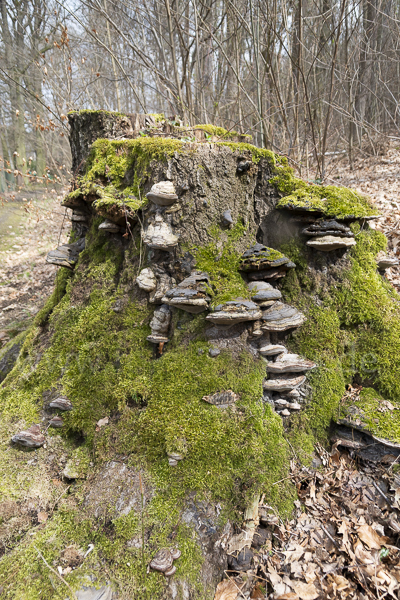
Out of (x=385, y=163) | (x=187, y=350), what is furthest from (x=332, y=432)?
(x=385, y=163)

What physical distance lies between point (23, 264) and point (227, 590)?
1286 centimetres

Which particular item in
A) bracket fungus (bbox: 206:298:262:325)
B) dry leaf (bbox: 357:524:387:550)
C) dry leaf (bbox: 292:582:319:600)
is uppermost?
bracket fungus (bbox: 206:298:262:325)

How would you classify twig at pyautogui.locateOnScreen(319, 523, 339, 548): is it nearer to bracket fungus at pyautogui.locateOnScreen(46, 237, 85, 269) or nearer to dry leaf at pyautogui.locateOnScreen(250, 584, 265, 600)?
dry leaf at pyautogui.locateOnScreen(250, 584, 265, 600)

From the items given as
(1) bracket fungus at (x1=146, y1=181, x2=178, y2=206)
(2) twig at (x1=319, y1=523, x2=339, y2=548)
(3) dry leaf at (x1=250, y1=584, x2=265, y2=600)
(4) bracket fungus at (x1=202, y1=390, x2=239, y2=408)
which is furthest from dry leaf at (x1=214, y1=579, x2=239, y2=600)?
(1) bracket fungus at (x1=146, y1=181, x2=178, y2=206)

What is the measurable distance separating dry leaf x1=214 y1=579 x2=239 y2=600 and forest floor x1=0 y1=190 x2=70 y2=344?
4.68 metres

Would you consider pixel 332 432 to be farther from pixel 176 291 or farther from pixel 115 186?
pixel 115 186

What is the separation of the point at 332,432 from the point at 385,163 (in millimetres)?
12903

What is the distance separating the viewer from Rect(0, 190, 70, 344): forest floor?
8.26 metres

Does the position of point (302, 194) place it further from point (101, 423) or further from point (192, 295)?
point (101, 423)

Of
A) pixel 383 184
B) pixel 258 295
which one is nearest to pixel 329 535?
pixel 258 295

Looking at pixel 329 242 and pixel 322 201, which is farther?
pixel 322 201

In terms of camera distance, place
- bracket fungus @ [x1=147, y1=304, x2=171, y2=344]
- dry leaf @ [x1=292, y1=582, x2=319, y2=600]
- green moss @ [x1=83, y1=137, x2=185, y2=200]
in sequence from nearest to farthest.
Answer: dry leaf @ [x1=292, y1=582, x2=319, y2=600] → bracket fungus @ [x1=147, y1=304, x2=171, y2=344] → green moss @ [x1=83, y1=137, x2=185, y2=200]

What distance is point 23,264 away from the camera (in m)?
12.4

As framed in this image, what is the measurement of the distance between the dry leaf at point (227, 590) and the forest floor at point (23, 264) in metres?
4.68
